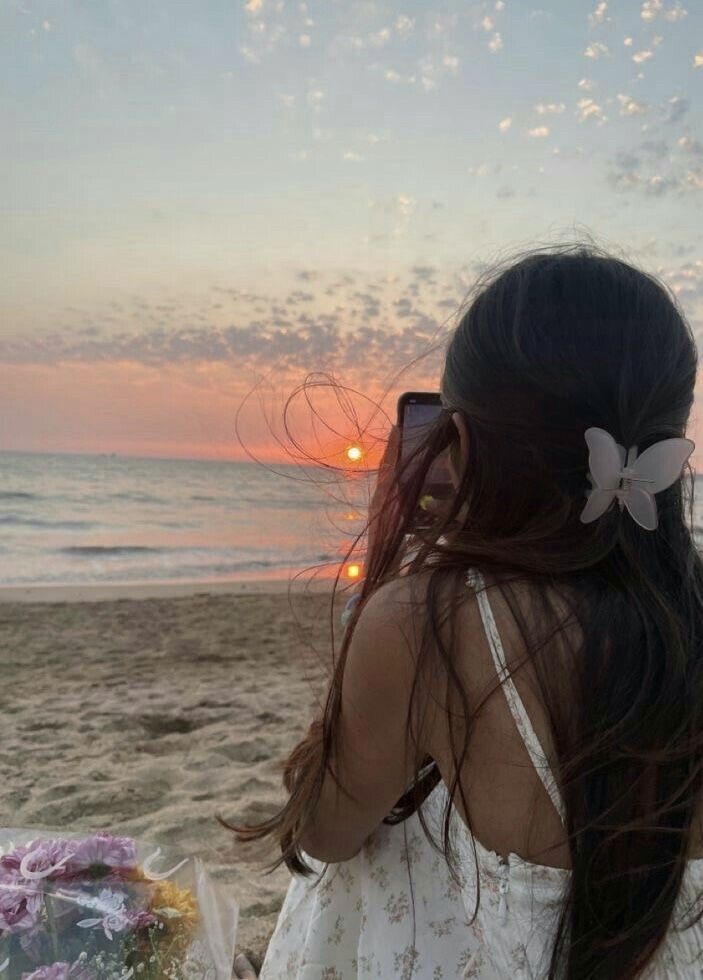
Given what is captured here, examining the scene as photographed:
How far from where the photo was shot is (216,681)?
15.4 ft

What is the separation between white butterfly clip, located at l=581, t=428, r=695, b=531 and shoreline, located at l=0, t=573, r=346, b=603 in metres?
6.37

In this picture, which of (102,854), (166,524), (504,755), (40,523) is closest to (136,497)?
(166,524)

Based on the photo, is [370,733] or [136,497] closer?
[370,733]

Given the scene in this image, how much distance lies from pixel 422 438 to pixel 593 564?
32 centimetres

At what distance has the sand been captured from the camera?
2.59 m

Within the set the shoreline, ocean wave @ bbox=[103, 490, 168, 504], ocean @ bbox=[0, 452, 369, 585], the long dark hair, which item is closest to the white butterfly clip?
the long dark hair

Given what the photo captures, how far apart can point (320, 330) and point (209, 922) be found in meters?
1.29

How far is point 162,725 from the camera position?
376 cm

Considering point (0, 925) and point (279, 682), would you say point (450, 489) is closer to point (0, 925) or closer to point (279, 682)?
point (0, 925)

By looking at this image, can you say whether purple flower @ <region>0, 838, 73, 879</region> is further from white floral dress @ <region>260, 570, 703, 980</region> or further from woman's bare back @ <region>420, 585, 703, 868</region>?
woman's bare back @ <region>420, 585, 703, 868</region>

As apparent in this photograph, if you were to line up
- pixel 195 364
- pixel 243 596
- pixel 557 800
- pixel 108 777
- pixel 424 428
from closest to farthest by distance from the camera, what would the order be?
Result: pixel 557 800, pixel 424 428, pixel 108 777, pixel 243 596, pixel 195 364

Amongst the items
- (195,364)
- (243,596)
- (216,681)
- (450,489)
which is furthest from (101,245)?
(450,489)

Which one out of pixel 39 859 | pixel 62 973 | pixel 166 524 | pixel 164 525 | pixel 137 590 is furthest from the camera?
pixel 166 524

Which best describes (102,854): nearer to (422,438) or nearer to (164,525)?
(422,438)
